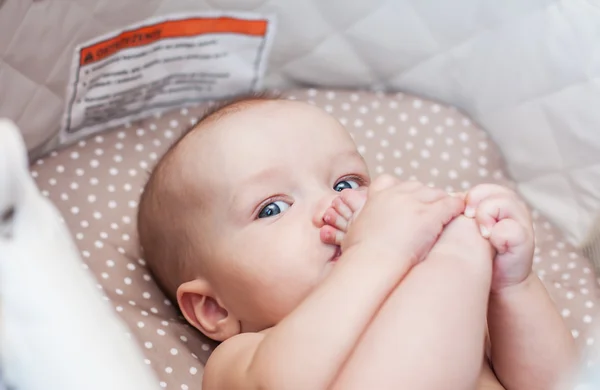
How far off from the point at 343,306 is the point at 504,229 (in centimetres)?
18

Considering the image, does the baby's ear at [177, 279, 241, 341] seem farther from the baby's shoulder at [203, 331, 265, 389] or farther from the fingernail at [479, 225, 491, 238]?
the fingernail at [479, 225, 491, 238]

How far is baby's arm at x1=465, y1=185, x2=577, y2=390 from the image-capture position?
30.1 inches

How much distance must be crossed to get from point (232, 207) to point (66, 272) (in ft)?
1.23

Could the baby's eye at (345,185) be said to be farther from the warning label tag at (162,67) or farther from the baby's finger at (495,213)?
the warning label tag at (162,67)

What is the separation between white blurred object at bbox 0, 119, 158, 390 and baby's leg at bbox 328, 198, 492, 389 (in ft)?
0.73

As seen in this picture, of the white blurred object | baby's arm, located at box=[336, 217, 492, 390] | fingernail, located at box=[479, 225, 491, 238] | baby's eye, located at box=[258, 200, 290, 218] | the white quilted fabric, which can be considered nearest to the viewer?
the white blurred object

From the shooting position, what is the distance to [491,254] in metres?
0.76

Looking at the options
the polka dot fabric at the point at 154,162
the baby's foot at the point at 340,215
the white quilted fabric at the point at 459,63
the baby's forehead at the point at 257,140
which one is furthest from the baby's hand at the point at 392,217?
the white quilted fabric at the point at 459,63

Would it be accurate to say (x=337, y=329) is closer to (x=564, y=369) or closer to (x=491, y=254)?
(x=491, y=254)

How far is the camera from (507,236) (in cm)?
75

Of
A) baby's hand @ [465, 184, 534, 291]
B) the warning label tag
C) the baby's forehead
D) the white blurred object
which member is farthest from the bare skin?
the warning label tag

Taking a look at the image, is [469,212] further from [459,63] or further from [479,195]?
[459,63]

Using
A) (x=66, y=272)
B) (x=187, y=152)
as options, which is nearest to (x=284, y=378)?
(x=66, y=272)

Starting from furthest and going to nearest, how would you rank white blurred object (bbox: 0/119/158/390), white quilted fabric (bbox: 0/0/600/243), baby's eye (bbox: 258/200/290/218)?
white quilted fabric (bbox: 0/0/600/243) < baby's eye (bbox: 258/200/290/218) < white blurred object (bbox: 0/119/158/390)
